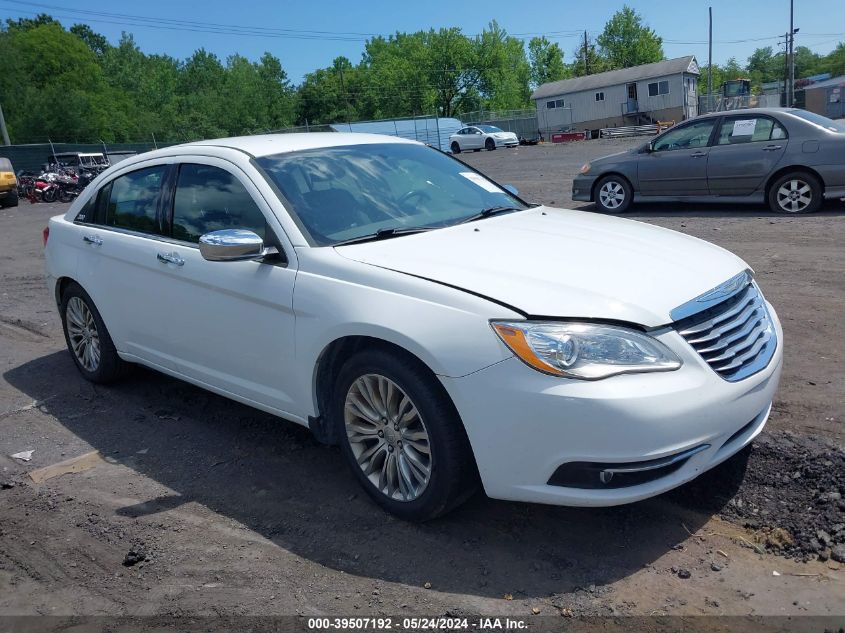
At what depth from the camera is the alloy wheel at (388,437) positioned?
3289 mm

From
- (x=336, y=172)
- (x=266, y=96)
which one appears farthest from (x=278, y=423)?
(x=266, y=96)

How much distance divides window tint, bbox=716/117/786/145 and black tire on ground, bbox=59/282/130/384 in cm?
917

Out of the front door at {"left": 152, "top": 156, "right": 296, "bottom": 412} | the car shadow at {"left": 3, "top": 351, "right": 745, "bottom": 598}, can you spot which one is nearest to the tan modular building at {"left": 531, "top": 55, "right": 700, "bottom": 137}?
the front door at {"left": 152, "top": 156, "right": 296, "bottom": 412}

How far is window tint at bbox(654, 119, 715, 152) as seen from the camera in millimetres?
11344

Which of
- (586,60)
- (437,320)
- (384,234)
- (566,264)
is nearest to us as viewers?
(437,320)

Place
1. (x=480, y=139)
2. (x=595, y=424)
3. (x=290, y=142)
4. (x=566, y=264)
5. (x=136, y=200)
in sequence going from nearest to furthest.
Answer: (x=595, y=424) → (x=566, y=264) → (x=290, y=142) → (x=136, y=200) → (x=480, y=139)

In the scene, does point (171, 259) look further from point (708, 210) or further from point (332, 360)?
point (708, 210)

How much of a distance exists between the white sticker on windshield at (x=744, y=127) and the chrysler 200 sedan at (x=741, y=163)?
1 centimetres

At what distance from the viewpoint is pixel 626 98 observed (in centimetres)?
5803

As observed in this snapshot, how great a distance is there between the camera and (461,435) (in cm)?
314

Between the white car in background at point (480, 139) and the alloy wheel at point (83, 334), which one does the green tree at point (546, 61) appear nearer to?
the white car in background at point (480, 139)

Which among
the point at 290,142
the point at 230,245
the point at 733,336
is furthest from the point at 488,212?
the point at 733,336

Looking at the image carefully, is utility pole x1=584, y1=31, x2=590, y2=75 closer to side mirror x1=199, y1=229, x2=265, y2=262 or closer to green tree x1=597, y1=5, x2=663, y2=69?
green tree x1=597, y1=5, x2=663, y2=69

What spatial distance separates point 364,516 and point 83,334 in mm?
3134
